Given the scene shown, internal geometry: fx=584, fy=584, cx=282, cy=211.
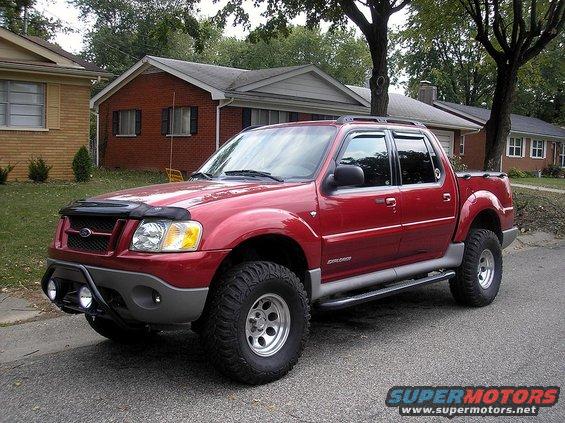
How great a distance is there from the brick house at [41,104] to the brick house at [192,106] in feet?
14.7

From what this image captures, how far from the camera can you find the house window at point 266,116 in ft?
67.3

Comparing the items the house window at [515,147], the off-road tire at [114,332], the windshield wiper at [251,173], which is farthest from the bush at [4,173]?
the house window at [515,147]

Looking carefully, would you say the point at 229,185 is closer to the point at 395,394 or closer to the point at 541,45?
the point at 395,394

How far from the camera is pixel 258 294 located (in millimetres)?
4133

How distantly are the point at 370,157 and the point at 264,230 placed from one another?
5.56ft

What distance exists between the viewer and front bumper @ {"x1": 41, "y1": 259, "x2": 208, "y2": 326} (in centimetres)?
380

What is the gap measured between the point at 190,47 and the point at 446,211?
49786 mm

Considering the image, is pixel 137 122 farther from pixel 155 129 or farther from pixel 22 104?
pixel 22 104

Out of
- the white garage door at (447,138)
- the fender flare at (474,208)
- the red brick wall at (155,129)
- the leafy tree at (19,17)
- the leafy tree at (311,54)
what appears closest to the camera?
the fender flare at (474,208)

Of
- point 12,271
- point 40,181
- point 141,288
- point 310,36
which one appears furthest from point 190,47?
point 141,288

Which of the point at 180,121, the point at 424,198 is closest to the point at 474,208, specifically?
the point at 424,198

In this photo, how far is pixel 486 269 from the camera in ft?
22.0

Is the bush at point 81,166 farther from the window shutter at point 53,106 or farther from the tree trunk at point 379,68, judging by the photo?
the tree trunk at point 379,68

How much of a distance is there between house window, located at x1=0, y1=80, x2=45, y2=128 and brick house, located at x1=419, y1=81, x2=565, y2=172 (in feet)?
82.6
